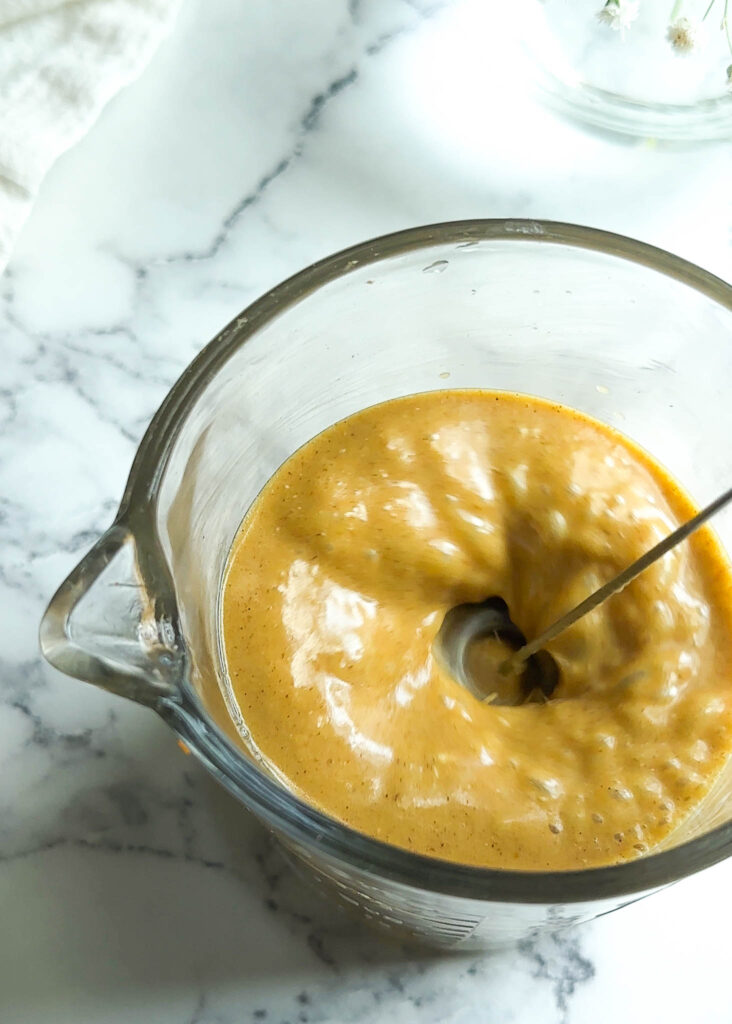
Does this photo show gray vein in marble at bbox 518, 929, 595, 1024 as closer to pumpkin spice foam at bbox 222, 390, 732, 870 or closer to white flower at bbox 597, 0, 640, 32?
pumpkin spice foam at bbox 222, 390, 732, 870

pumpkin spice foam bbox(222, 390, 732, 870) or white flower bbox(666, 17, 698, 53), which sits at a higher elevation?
white flower bbox(666, 17, 698, 53)

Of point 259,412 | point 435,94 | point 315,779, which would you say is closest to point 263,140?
point 435,94

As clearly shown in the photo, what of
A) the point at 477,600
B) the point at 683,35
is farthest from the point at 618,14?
the point at 477,600

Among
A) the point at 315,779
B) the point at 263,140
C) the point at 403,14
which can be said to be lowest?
the point at 315,779

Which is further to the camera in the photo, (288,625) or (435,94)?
(435,94)

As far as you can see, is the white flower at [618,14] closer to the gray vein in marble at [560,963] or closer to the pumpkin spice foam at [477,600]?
the pumpkin spice foam at [477,600]

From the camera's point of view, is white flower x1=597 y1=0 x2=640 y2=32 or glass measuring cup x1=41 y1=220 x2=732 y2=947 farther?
white flower x1=597 y1=0 x2=640 y2=32

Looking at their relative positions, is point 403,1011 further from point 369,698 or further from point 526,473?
point 526,473

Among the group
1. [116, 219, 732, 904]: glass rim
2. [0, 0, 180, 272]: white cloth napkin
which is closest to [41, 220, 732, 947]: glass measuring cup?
[116, 219, 732, 904]: glass rim
